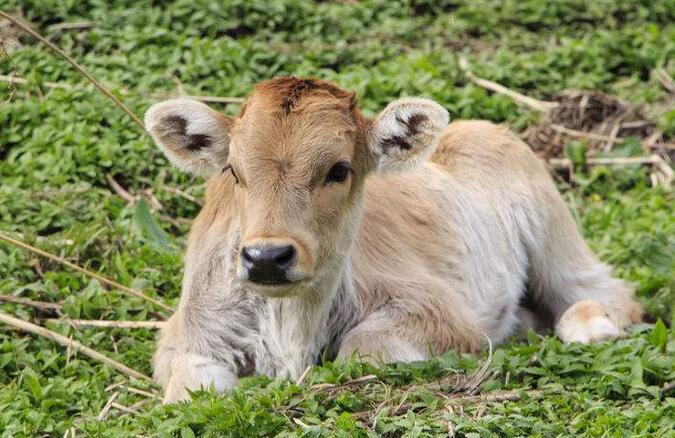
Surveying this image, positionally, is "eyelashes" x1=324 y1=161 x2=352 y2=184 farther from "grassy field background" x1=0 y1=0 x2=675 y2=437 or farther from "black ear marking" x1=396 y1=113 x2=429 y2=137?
"grassy field background" x1=0 y1=0 x2=675 y2=437

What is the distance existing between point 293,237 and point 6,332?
2478 mm

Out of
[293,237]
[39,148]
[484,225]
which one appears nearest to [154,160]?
[39,148]

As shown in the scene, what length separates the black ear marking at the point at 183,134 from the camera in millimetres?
8352

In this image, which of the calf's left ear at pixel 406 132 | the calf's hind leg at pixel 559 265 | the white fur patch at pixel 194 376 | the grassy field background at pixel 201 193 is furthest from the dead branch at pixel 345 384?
the calf's hind leg at pixel 559 265

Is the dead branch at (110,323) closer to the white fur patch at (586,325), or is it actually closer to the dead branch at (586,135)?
the white fur patch at (586,325)

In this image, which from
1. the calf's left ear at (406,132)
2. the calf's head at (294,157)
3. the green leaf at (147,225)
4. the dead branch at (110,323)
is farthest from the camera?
the green leaf at (147,225)

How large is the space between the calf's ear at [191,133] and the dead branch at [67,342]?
1.39 metres

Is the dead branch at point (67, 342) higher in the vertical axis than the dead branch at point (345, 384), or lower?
lower

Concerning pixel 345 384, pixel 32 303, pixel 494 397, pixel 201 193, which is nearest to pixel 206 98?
pixel 201 193

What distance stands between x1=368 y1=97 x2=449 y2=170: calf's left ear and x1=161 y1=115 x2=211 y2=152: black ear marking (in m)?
1.06

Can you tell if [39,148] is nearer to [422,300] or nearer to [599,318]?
[422,300]

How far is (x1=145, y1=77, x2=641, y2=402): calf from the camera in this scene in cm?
791

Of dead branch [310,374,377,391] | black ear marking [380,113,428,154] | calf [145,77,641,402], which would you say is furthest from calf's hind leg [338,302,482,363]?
black ear marking [380,113,428,154]

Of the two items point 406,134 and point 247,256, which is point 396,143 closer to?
point 406,134
